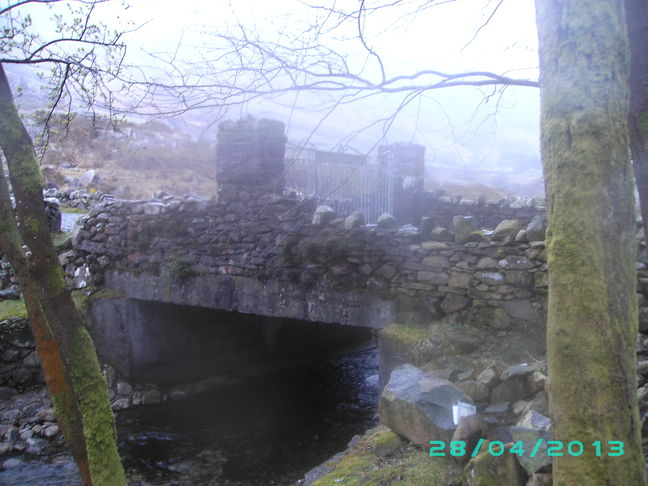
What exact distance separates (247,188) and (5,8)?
3.65 meters

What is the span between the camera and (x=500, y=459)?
3234 mm

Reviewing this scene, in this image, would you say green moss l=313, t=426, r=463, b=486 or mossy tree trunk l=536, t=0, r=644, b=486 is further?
green moss l=313, t=426, r=463, b=486

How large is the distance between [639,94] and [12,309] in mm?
9566

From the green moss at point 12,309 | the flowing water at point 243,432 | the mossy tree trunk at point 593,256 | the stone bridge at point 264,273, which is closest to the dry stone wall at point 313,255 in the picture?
the stone bridge at point 264,273

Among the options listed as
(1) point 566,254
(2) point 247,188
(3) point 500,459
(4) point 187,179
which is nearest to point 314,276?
(2) point 247,188

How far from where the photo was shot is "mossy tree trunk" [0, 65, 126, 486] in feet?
12.9

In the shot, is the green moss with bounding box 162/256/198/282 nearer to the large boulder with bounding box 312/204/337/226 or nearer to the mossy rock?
the large boulder with bounding box 312/204/337/226

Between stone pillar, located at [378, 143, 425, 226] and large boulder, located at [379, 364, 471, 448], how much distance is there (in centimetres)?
690

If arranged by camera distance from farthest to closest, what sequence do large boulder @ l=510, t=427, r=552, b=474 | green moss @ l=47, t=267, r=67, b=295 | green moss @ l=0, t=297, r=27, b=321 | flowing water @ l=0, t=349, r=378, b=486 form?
green moss @ l=0, t=297, r=27, b=321, flowing water @ l=0, t=349, r=378, b=486, green moss @ l=47, t=267, r=67, b=295, large boulder @ l=510, t=427, r=552, b=474

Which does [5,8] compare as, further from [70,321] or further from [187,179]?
[187,179]

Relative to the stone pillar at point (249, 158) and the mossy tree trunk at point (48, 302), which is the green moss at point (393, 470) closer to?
the mossy tree trunk at point (48, 302)

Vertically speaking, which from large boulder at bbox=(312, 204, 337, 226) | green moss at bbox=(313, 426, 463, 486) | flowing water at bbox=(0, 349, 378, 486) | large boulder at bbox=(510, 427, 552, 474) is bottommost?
flowing water at bbox=(0, 349, 378, 486)

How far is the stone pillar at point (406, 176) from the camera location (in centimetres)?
1130

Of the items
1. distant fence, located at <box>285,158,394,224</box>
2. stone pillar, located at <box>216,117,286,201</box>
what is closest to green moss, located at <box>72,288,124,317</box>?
stone pillar, located at <box>216,117,286,201</box>
